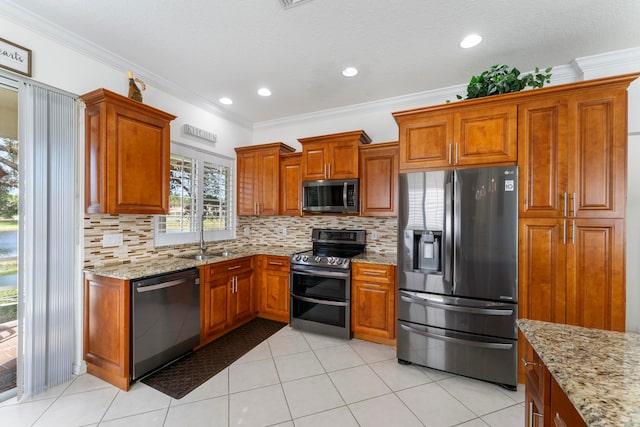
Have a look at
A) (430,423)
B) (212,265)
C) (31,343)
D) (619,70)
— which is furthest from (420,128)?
(31,343)

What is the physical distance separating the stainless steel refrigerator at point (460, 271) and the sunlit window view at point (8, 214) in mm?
3166

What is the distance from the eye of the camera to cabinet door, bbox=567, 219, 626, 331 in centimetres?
197

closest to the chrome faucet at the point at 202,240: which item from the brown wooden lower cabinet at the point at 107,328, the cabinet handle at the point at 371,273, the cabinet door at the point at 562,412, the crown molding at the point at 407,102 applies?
the brown wooden lower cabinet at the point at 107,328

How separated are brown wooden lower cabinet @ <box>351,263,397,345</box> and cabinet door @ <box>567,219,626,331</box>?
141cm

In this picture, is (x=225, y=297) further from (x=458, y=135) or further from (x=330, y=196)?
(x=458, y=135)

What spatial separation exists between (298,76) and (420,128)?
4.52 feet

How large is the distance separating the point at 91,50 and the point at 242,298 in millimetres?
2859

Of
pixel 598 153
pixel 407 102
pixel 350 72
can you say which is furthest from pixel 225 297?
pixel 598 153

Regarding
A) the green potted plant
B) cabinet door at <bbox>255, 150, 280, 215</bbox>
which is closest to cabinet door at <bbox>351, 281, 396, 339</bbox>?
cabinet door at <bbox>255, 150, 280, 215</bbox>

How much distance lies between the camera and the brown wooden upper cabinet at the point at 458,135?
2.25 metres

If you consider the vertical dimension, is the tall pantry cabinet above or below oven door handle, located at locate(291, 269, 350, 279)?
above

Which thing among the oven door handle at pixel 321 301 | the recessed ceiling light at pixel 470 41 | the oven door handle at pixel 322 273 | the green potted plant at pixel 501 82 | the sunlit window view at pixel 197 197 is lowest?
the oven door handle at pixel 321 301

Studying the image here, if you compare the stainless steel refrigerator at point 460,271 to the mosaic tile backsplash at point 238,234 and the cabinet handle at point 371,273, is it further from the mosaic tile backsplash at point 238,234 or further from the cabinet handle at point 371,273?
the mosaic tile backsplash at point 238,234

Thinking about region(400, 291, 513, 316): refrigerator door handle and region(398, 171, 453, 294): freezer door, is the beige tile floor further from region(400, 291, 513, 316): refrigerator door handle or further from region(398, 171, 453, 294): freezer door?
region(398, 171, 453, 294): freezer door
